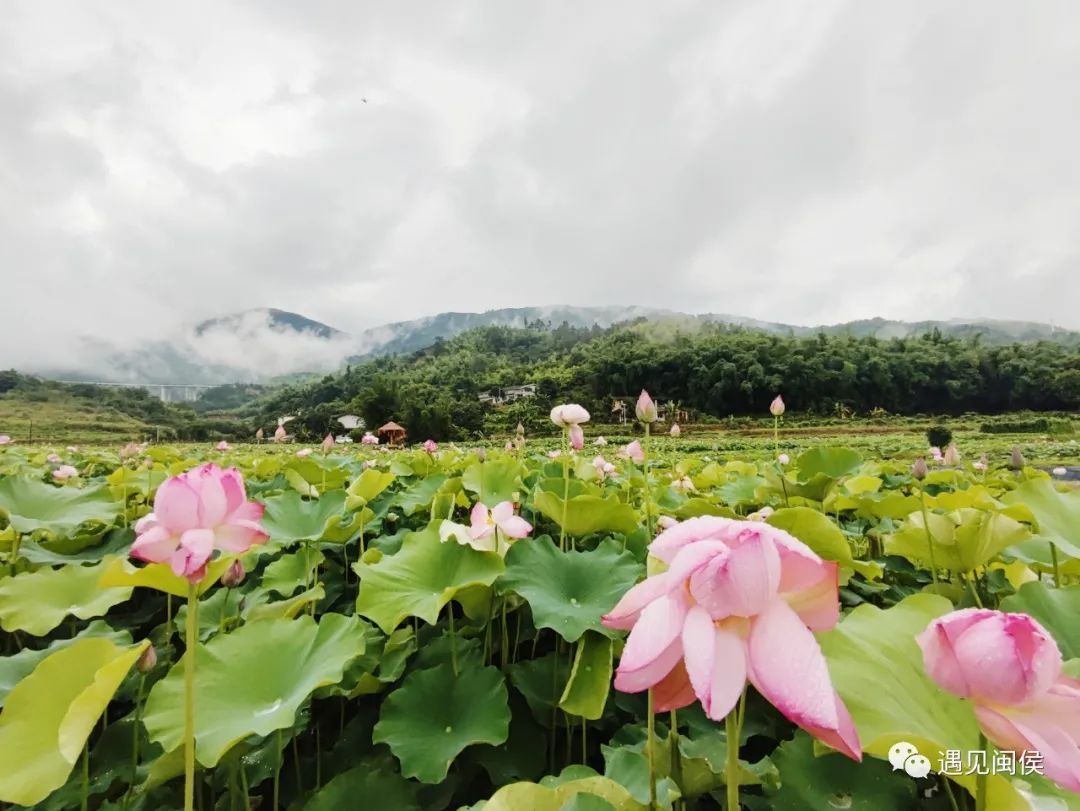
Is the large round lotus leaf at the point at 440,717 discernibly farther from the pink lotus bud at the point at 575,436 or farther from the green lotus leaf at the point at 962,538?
the green lotus leaf at the point at 962,538

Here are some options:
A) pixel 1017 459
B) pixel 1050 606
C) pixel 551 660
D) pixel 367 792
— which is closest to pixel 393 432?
pixel 1017 459

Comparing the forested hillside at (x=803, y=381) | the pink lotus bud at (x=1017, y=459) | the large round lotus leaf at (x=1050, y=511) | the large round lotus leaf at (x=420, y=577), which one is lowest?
the large round lotus leaf at (x=420, y=577)

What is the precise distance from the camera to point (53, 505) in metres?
1.54

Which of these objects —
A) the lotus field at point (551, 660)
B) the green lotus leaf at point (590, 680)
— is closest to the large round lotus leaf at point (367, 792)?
the lotus field at point (551, 660)

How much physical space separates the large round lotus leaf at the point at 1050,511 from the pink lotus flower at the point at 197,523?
4.16 feet

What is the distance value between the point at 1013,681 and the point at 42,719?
3.35 ft

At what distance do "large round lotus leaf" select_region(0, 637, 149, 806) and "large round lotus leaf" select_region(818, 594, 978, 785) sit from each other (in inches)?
29.4

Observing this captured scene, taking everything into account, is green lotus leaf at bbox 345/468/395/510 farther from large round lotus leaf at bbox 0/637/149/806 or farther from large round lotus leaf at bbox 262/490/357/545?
large round lotus leaf at bbox 0/637/149/806

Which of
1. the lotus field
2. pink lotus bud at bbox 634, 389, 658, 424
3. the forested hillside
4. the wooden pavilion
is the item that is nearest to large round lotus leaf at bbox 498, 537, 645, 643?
the lotus field

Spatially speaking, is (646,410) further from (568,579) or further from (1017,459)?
(1017,459)

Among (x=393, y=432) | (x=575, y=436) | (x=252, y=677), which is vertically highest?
(x=575, y=436)

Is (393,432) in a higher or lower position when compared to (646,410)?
lower

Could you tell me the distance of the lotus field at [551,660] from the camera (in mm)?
390

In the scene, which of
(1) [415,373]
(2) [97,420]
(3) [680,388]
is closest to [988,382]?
(3) [680,388]
